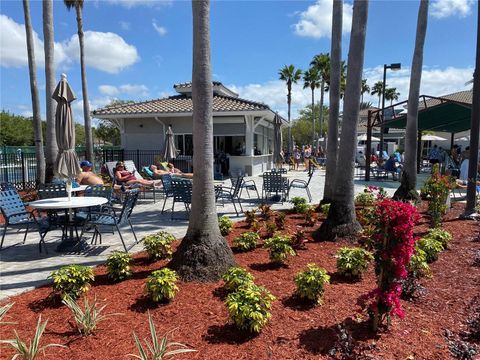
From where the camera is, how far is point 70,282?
12.0 feet

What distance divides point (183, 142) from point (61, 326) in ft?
52.5

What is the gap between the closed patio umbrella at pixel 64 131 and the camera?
20.7 feet

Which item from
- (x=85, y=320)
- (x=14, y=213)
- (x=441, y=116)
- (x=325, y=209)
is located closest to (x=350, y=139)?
(x=325, y=209)

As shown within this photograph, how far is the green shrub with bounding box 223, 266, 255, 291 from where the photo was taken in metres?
3.64

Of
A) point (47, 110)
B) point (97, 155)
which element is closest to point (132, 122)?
point (97, 155)

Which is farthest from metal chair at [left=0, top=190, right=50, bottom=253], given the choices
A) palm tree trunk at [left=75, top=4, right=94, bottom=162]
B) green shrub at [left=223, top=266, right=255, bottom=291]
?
palm tree trunk at [left=75, top=4, right=94, bottom=162]

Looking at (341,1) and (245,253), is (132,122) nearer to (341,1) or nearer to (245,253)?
(341,1)

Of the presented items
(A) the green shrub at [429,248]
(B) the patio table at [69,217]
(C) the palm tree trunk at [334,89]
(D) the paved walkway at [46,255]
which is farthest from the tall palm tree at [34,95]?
(A) the green shrub at [429,248]

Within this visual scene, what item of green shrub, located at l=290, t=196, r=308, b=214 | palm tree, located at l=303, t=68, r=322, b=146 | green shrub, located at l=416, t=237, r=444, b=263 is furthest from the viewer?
A: palm tree, located at l=303, t=68, r=322, b=146

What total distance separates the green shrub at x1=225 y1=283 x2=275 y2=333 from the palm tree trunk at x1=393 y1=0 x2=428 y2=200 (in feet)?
25.5

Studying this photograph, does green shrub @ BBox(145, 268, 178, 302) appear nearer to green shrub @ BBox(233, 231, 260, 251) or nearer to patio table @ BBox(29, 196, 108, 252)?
green shrub @ BBox(233, 231, 260, 251)

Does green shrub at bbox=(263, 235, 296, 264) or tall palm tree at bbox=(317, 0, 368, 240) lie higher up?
tall palm tree at bbox=(317, 0, 368, 240)

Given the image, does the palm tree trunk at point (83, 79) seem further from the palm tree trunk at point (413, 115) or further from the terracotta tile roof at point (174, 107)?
the palm tree trunk at point (413, 115)

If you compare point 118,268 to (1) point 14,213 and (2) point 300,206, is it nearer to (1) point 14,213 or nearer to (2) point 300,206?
(1) point 14,213
